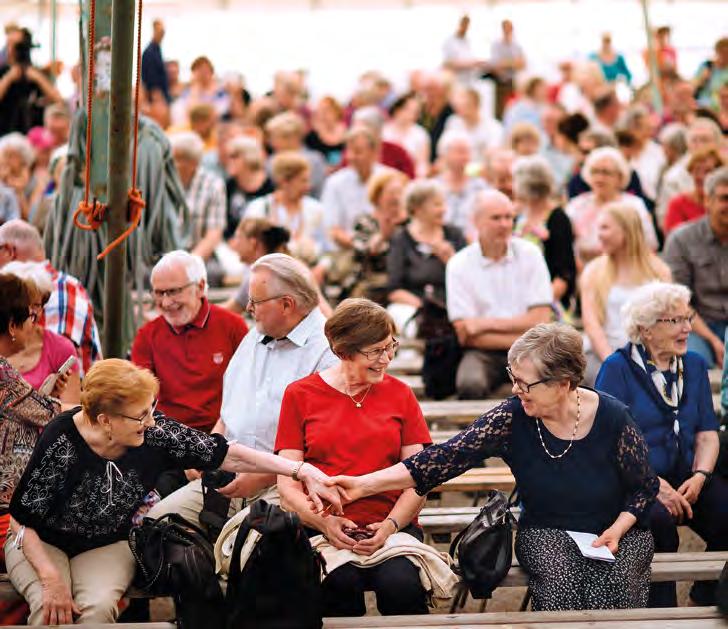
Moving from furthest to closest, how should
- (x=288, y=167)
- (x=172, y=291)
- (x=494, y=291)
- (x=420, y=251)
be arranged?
(x=288, y=167)
(x=420, y=251)
(x=494, y=291)
(x=172, y=291)

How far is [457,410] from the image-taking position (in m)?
6.18

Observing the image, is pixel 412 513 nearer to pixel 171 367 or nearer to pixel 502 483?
pixel 502 483

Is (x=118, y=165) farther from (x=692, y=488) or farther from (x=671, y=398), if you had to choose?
(x=692, y=488)

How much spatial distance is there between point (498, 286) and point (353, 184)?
306cm

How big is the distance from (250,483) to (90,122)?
178 centimetres

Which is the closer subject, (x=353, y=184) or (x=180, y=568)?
(x=180, y=568)

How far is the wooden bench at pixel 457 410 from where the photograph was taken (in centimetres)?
611

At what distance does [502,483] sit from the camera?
17.9 feet

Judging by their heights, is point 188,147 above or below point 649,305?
above

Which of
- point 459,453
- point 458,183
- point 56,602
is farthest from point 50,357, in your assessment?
point 458,183

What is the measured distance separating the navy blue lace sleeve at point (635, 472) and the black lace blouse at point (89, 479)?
1.36m

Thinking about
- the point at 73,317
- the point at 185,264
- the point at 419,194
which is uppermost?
the point at 419,194

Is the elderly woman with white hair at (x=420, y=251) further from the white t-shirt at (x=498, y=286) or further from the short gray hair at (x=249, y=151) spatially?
the short gray hair at (x=249, y=151)

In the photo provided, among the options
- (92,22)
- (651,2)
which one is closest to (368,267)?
(92,22)
